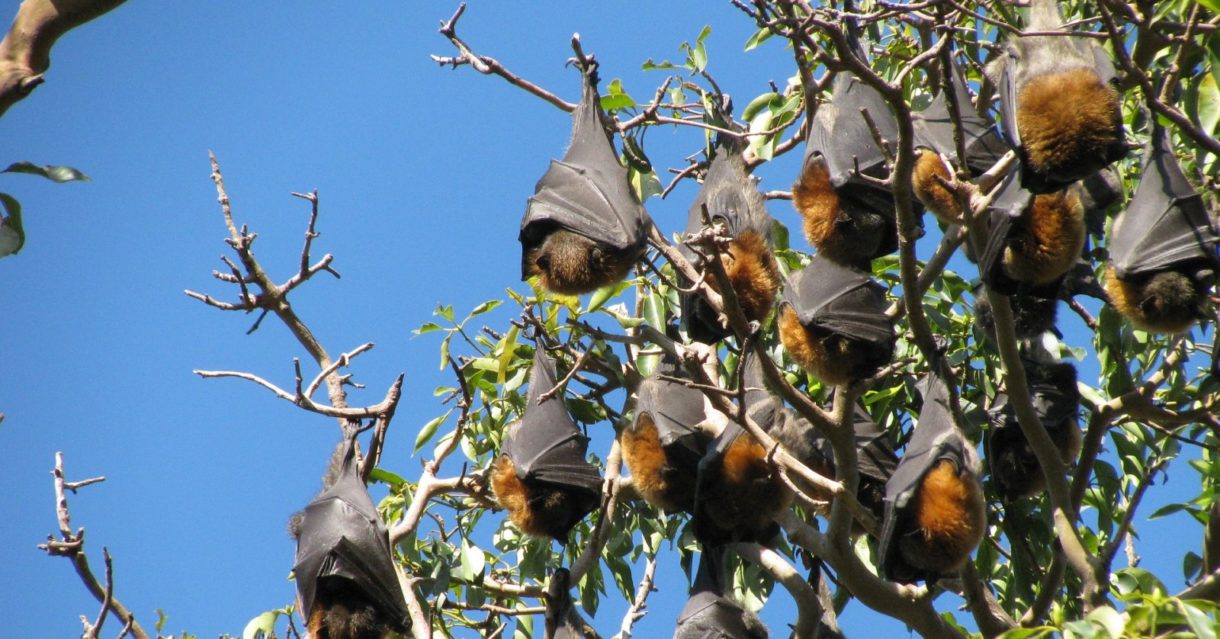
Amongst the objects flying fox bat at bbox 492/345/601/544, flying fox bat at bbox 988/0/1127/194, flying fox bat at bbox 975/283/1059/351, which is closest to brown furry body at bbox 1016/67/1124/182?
flying fox bat at bbox 988/0/1127/194

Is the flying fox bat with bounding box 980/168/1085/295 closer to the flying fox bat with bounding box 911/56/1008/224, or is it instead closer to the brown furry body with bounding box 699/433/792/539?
the flying fox bat with bounding box 911/56/1008/224

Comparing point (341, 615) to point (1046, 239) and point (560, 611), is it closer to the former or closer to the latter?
point (560, 611)

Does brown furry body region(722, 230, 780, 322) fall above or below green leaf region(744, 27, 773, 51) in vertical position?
below

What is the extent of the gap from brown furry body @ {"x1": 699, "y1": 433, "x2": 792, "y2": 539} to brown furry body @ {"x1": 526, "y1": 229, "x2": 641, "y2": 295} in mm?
1166

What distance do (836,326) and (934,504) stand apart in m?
0.97

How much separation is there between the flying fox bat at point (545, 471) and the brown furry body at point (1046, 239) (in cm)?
263

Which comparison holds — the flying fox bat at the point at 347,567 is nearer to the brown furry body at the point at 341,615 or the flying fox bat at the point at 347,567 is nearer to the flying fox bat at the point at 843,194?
the brown furry body at the point at 341,615

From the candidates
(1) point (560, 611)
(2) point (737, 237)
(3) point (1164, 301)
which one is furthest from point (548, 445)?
(3) point (1164, 301)

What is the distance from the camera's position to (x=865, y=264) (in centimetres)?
649

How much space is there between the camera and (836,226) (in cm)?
635

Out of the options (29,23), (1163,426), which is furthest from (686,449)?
(29,23)

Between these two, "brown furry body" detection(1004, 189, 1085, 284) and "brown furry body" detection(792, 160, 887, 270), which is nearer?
"brown furry body" detection(1004, 189, 1085, 284)

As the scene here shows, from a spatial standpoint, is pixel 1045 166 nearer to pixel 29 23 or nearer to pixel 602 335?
pixel 602 335

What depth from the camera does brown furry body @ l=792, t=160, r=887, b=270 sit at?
249 inches
